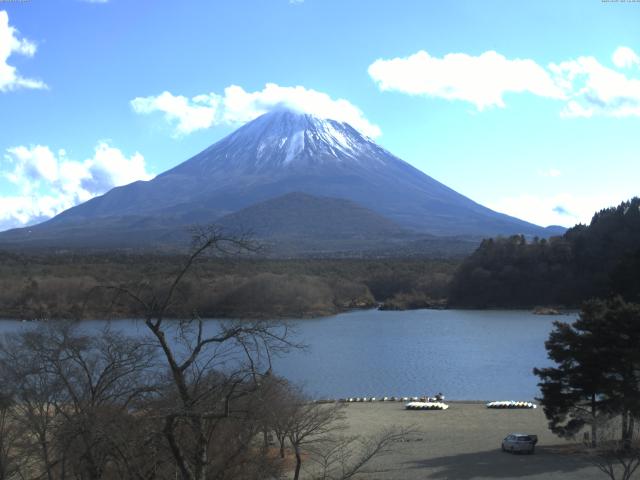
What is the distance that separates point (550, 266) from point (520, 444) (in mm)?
38823

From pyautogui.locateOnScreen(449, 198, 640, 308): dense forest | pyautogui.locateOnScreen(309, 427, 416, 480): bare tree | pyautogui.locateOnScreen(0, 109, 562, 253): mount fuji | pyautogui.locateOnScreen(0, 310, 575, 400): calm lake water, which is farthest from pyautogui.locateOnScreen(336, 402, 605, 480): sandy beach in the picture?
pyautogui.locateOnScreen(0, 109, 562, 253): mount fuji

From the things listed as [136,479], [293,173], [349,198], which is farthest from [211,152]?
[136,479]

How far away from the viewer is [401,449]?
43.1 feet

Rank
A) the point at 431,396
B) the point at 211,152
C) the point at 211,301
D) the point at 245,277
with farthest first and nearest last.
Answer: the point at 211,152, the point at 245,277, the point at 211,301, the point at 431,396

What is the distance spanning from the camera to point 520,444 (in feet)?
40.7

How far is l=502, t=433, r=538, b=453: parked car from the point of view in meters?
12.4

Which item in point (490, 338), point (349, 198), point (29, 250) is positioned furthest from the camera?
point (349, 198)

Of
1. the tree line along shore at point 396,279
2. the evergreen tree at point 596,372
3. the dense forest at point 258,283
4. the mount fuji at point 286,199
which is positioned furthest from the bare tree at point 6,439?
the mount fuji at point 286,199

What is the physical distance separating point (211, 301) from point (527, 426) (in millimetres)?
27433

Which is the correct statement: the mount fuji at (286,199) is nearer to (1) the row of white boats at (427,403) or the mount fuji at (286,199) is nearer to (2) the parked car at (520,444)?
(1) the row of white boats at (427,403)

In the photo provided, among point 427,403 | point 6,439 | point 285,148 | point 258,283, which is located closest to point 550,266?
point 258,283

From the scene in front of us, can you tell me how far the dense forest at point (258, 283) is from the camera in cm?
3994

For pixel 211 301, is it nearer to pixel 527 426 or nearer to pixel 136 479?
pixel 527 426

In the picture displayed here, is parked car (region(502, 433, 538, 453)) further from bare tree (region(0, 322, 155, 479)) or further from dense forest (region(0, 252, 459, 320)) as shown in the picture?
dense forest (region(0, 252, 459, 320))
